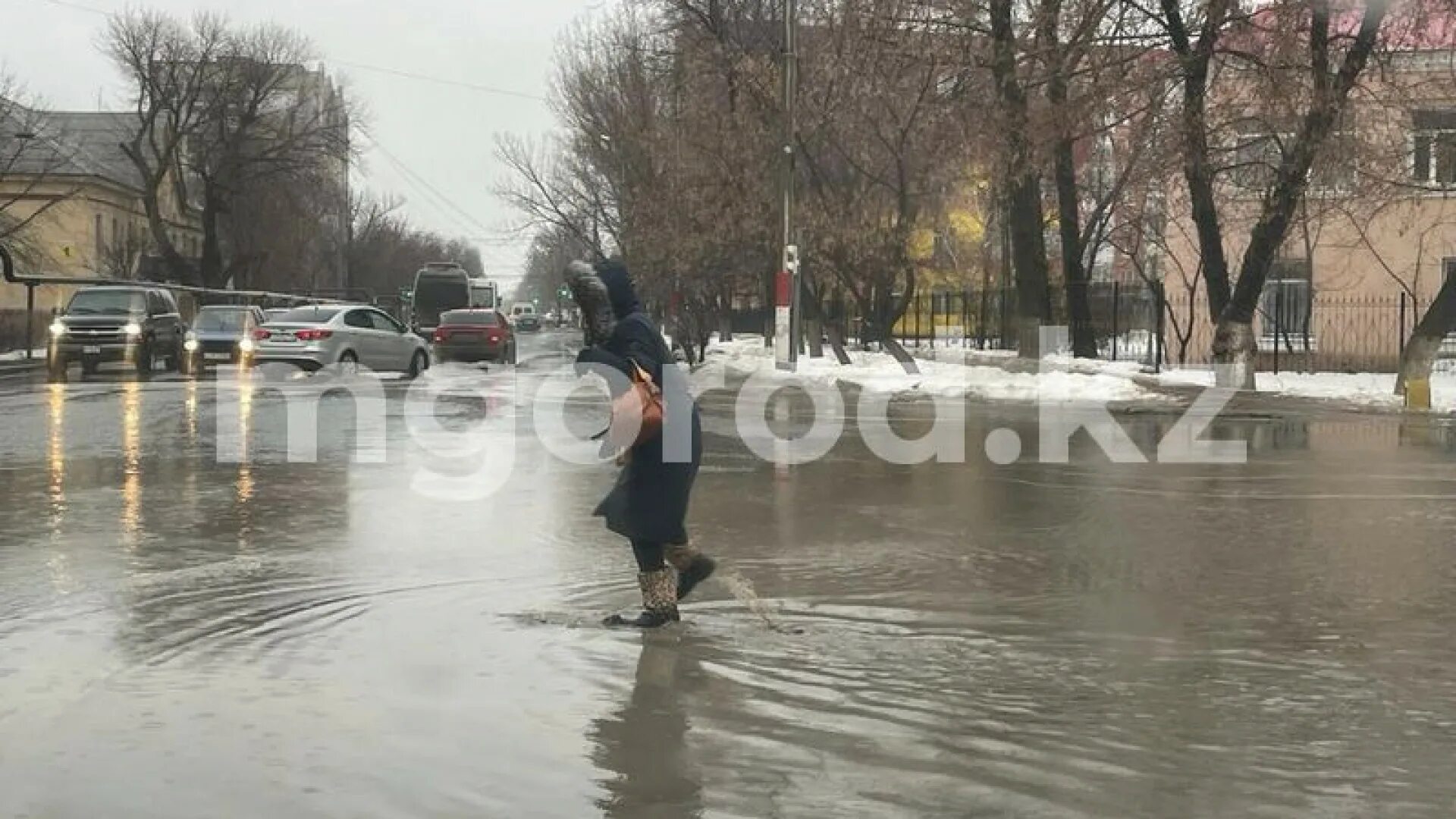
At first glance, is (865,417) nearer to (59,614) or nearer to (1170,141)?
(1170,141)

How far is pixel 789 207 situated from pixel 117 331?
14499mm

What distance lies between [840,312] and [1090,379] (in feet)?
67.3

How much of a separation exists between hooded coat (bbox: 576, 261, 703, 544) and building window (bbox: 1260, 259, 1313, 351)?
29575mm

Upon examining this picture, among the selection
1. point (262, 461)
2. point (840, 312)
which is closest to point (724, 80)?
point (840, 312)

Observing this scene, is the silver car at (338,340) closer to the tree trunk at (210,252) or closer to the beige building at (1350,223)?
the beige building at (1350,223)

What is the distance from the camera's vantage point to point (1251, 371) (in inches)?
992

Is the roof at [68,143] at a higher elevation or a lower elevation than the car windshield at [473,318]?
higher

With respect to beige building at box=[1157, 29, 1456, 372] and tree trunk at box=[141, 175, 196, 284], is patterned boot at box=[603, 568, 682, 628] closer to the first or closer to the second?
beige building at box=[1157, 29, 1456, 372]

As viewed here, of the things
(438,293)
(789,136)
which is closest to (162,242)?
(438,293)

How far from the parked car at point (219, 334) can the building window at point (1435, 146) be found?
925 inches

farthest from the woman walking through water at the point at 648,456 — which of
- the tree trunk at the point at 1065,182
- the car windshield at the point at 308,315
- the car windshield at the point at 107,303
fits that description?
the car windshield at the point at 107,303

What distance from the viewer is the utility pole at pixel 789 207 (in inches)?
1152

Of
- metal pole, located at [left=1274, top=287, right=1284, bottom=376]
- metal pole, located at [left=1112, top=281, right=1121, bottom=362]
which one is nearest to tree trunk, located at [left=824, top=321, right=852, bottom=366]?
metal pole, located at [left=1112, top=281, right=1121, bottom=362]

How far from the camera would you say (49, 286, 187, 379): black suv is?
1238 inches
